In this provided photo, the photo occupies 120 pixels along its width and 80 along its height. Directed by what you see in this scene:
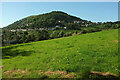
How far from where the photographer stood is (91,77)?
9.78 meters

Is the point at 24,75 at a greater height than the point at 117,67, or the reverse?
the point at 117,67

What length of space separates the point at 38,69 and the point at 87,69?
565 cm

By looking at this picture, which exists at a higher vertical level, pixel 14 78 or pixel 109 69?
pixel 109 69

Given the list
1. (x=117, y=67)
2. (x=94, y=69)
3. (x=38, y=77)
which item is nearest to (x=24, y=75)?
(x=38, y=77)

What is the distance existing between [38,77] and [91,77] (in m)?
5.12

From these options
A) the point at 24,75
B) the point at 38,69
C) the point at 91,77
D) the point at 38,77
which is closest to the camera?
the point at 91,77

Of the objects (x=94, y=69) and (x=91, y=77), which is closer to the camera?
(x=91, y=77)

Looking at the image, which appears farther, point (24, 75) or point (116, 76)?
point (24, 75)

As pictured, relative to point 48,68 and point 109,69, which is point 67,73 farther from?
point 109,69

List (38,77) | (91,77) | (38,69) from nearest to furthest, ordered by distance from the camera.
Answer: (91,77)
(38,77)
(38,69)

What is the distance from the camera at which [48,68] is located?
12.5 m

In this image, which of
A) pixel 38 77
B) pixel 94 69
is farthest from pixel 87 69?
pixel 38 77

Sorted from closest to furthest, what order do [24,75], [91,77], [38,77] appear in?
[91,77] < [38,77] < [24,75]

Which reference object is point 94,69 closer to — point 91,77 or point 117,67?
point 91,77
